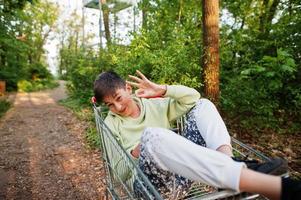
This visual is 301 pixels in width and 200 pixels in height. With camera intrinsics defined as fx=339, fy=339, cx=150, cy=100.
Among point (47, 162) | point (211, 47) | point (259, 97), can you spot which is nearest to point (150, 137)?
point (211, 47)

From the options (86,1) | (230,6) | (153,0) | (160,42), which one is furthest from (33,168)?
(86,1)

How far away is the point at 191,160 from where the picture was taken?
181cm

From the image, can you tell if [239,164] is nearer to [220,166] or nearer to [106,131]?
[220,166]

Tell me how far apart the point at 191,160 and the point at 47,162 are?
430 centimetres

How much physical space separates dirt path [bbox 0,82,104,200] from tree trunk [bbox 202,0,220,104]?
2131mm

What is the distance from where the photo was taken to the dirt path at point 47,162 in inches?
176

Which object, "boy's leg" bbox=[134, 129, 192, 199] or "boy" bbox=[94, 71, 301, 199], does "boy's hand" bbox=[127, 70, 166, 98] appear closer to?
"boy" bbox=[94, 71, 301, 199]

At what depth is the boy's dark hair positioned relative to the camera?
8.67 feet

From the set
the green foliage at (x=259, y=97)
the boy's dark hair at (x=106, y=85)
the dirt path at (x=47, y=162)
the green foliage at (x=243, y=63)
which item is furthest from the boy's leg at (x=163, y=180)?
the green foliage at (x=259, y=97)

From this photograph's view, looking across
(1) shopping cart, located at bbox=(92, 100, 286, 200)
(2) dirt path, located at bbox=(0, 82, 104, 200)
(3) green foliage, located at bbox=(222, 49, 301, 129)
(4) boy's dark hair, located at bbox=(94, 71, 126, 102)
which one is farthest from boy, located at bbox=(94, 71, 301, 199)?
(3) green foliage, located at bbox=(222, 49, 301, 129)

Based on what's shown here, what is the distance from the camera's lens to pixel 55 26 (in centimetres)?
3506

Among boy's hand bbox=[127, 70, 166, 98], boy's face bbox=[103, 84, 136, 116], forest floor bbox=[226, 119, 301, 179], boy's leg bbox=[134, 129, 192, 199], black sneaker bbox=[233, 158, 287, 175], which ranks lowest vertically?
forest floor bbox=[226, 119, 301, 179]

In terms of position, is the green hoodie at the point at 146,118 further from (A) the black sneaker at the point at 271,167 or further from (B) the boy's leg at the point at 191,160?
(A) the black sneaker at the point at 271,167

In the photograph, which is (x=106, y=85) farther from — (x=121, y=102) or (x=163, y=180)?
(x=163, y=180)
